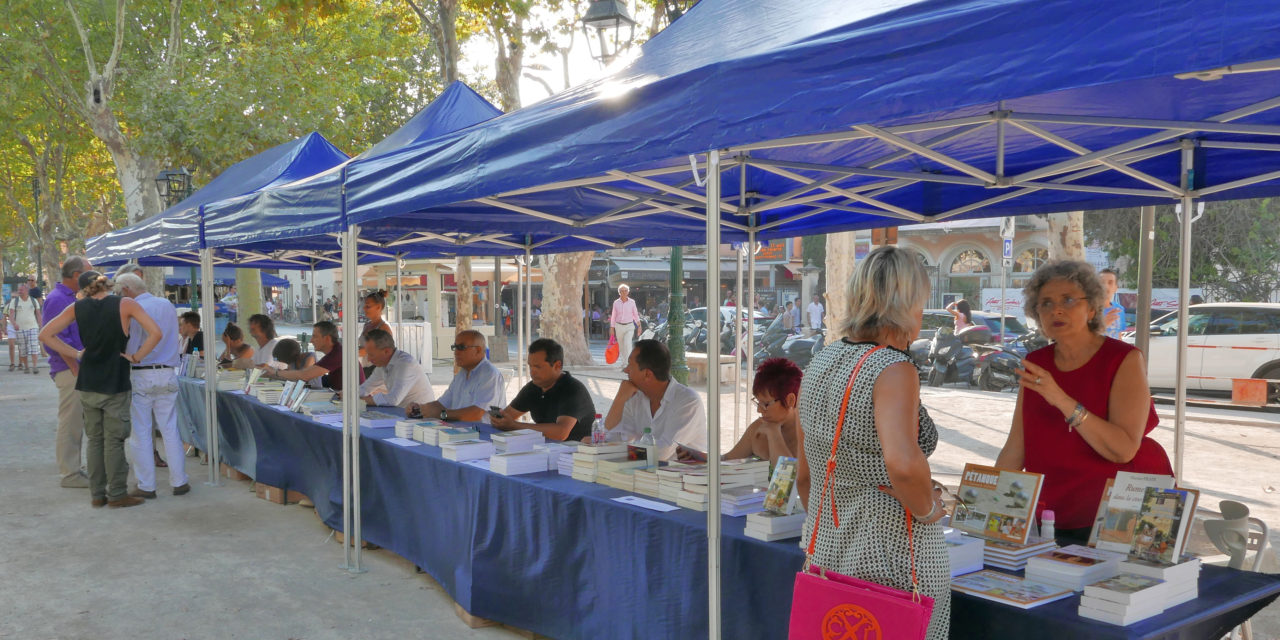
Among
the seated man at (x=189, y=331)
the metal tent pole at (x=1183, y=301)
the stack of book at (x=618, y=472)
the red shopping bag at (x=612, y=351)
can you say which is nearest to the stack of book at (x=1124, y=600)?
the stack of book at (x=618, y=472)

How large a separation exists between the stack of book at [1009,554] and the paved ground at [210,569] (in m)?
1.06

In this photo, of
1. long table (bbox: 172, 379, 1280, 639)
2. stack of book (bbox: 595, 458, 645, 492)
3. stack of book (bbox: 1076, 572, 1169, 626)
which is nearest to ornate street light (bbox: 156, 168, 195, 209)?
long table (bbox: 172, 379, 1280, 639)

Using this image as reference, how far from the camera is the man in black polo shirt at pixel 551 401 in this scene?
531 cm

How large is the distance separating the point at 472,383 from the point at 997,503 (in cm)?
398

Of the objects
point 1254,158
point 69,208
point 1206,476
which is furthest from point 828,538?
point 69,208

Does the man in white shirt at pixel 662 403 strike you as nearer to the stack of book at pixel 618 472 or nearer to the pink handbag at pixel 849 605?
the stack of book at pixel 618 472

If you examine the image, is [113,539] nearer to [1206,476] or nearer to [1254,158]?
[1254,158]

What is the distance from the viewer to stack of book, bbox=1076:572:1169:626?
2.04m

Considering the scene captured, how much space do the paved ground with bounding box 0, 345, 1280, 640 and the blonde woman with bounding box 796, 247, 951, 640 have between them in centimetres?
178

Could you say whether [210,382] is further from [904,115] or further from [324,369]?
[904,115]

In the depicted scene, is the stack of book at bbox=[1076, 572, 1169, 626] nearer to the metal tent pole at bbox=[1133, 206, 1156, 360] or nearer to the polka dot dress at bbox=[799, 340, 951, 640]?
the polka dot dress at bbox=[799, 340, 951, 640]

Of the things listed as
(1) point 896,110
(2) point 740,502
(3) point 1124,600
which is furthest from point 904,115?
(2) point 740,502

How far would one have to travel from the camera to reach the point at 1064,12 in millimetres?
1772

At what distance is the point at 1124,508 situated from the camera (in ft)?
A: 8.15
